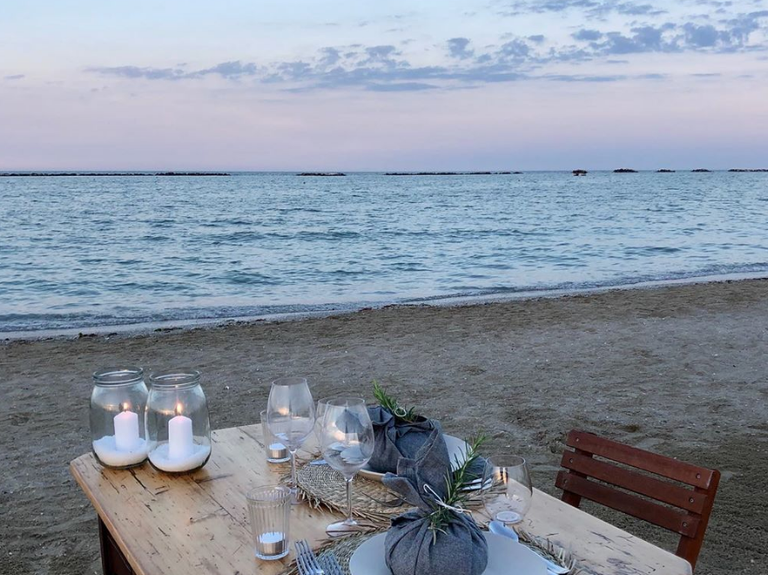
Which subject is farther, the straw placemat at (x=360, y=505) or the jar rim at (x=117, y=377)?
the jar rim at (x=117, y=377)

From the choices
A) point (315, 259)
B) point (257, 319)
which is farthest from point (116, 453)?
point (315, 259)

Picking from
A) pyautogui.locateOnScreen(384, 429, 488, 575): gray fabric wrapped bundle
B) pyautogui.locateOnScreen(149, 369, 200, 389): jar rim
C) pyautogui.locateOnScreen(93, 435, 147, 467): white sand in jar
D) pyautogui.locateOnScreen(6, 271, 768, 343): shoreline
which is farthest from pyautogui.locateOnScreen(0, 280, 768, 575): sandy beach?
pyautogui.locateOnScreen(384, 429, 488, 575): gray fabric wrapped bundle

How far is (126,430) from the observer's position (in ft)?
6.25

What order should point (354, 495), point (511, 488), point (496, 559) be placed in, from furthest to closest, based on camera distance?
point (354, 495) → point (511, 488) → point (496, 559)

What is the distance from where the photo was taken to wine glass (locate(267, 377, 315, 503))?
5.66ft

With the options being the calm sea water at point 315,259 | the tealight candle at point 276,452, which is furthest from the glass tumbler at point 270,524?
the calm sea water at point 315,259

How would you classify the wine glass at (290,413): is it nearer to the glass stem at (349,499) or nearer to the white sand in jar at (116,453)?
the glass stem at (349,499)

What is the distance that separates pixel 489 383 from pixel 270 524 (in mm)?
4507

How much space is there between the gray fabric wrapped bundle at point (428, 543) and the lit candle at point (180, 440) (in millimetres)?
745

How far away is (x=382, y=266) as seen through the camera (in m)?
15.7

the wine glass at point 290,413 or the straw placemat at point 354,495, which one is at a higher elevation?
the wine glass at point 290,413

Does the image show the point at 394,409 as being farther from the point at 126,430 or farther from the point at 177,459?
the point at 126,430

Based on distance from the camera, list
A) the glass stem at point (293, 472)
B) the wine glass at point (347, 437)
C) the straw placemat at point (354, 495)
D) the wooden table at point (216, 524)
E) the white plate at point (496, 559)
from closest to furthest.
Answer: the white plate at point (496, 559) → the wooden table at point (216, 524) → the wine glass at point (347, 437) → the straw placemat at point (354, 495) → the glass stem at point (293, 472)

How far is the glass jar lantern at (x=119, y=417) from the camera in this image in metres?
1.90
